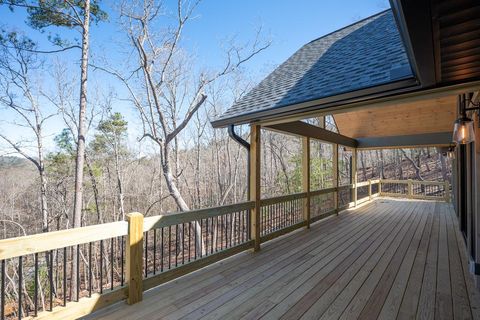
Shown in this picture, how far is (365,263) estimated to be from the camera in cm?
367

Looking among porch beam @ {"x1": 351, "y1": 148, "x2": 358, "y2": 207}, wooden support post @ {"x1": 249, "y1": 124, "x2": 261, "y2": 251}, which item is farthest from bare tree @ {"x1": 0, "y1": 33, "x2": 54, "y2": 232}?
porch beam @ {"x1": 351, "y1": 148, "x2": 358, "y2": 207}

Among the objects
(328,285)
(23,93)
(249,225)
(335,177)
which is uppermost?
(23,93)

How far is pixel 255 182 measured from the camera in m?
4.32

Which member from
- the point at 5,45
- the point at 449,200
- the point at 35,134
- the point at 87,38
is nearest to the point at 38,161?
the point at 35,134

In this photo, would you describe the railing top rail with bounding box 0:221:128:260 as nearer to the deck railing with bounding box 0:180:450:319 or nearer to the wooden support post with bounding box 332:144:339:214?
the deck railing with bounding box 0:180:450:319

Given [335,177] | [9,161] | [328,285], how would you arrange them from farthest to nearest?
[9,161] → [335,177] → [328,285]

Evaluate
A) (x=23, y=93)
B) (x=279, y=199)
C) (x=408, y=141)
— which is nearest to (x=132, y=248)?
(x=279, y=199)

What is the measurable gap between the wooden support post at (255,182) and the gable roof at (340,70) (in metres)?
0.38

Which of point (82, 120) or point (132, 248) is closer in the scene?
point (132, 248)

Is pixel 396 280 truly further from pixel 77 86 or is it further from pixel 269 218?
pixel 77 86

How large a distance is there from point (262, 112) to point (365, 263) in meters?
2.88

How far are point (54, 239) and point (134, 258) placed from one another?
78 centimetres

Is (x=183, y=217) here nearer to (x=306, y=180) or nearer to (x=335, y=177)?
(x=306, y=180)

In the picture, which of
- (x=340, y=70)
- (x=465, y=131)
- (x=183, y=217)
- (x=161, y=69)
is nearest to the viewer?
(x=465, y=131)
